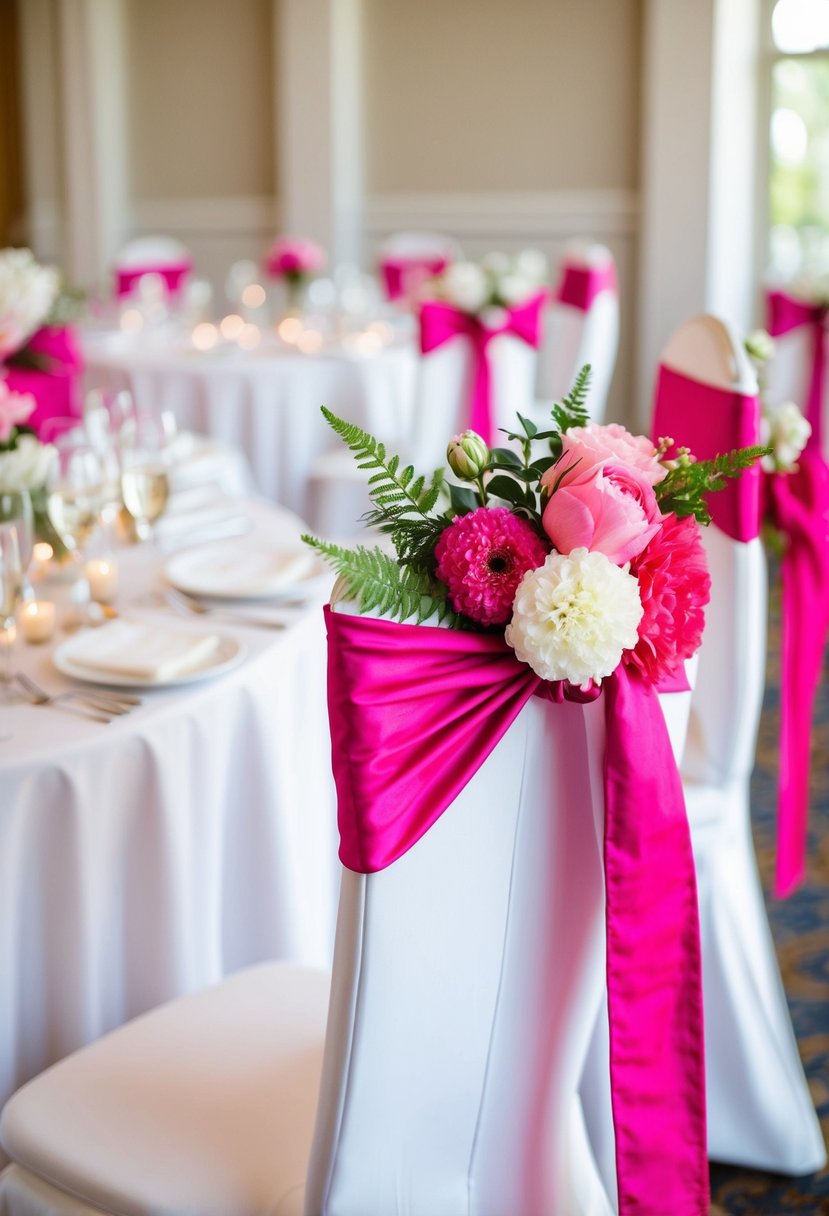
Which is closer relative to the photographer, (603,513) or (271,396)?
(603,513)

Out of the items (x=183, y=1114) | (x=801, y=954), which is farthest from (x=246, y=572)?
(x=801, y=954)

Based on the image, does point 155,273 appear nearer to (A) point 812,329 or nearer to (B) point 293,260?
(B) point 293,260

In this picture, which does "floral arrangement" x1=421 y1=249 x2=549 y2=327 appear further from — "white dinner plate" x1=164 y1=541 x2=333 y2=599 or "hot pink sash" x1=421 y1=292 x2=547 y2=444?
"white dinner plate" x1=164 y1=541 x2=333 y2=599

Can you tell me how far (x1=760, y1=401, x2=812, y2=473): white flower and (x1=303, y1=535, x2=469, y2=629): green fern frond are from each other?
3.85 ft

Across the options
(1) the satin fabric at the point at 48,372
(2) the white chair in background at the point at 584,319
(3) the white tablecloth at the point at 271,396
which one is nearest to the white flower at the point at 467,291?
(3) the white tablecloth at the point at 271,396

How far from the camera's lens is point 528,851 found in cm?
108

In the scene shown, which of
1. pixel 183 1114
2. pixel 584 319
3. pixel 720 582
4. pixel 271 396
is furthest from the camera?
pixel 584 319

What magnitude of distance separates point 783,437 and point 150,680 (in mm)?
1062

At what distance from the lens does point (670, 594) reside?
104 centimetres

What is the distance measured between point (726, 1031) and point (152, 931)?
895mm

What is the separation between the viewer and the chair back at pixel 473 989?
1040 mm

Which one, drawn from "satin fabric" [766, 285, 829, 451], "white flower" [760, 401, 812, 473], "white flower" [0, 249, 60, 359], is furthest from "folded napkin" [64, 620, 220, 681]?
"satin fabric" [766, 285, 829, 451]

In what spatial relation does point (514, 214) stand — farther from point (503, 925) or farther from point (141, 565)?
point (503, 925)

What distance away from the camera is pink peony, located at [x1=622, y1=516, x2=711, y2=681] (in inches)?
40.9
